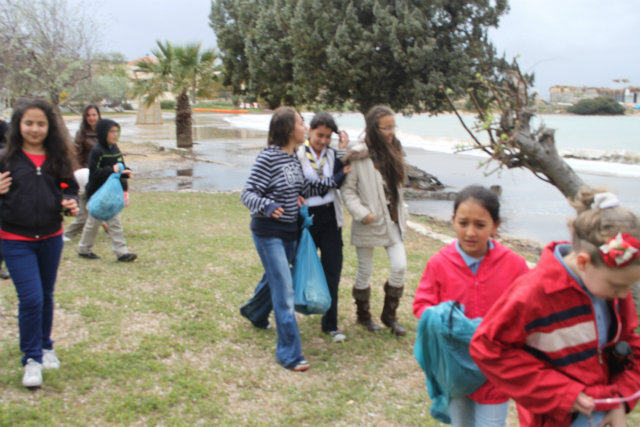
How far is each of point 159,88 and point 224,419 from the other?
20.7 meters

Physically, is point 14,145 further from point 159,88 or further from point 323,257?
point 159,88

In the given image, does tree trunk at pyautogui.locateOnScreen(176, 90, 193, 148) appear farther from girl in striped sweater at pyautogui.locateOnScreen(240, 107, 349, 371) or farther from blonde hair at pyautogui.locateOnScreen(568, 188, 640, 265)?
blonde hair at pyautogui.locateOnScreen(568, 188, 640, 265)

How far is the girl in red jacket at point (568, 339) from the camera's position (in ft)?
6.03

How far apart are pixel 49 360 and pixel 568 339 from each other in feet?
11.7

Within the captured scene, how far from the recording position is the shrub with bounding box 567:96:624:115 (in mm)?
83713

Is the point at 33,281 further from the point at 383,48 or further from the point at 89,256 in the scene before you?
the point at 383,48

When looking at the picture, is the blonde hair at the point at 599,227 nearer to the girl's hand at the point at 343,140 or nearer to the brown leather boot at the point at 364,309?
the girl's hand at the point at 343,140

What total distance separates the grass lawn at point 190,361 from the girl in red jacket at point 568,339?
1.90 metres

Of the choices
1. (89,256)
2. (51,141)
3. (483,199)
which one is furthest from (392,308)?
(89,256)

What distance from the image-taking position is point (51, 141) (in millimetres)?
3832

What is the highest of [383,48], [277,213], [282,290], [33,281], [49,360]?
[383,48]

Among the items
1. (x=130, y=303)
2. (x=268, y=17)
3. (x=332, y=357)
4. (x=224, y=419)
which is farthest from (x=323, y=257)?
(x=268, y=17)

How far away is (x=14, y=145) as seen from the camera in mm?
3701

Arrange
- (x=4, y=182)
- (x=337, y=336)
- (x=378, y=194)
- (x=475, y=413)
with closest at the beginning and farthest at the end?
(x=475, y=413), (x=4, y=182), (x=378, y=194), (x=337, y=336)
